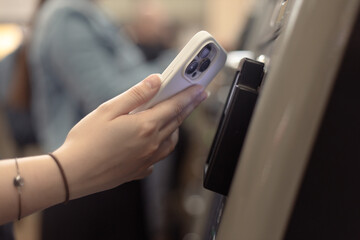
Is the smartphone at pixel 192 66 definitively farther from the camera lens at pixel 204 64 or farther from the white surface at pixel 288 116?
the white surface at pixel 288 116

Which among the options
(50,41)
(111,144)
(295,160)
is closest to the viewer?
(295,160)

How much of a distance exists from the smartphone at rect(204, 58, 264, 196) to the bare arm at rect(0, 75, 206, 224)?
7 centimetres

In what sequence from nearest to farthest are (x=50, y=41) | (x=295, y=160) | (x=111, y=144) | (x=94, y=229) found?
(x=295, y=160) → (x=111, y=144) → (x=50, y=41) → (x=94, y=229)

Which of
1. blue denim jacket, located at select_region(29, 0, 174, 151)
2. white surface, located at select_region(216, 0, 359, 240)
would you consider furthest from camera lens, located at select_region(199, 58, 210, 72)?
blue denim jacket, located at select_region(29, 0, 174, 151)

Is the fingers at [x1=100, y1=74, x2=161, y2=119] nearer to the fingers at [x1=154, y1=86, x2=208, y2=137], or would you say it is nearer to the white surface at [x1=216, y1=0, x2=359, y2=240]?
the fingers at [x1=154, y1=86, x2=208, y2=137]

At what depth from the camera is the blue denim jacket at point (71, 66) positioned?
1.17 metres

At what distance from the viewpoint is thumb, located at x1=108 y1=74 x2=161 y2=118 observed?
48cm

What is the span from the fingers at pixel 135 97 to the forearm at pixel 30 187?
0.27 ft

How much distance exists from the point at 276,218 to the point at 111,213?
983 millimetres

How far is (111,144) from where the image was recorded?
474 mm

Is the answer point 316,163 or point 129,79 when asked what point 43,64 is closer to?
point 129,79

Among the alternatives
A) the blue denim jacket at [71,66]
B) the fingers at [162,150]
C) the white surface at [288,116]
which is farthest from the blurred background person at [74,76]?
the white surface at [288,116]

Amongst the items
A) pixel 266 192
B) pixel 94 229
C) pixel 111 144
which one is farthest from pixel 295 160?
pixel 94 229

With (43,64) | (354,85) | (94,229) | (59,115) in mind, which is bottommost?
(94,229)
